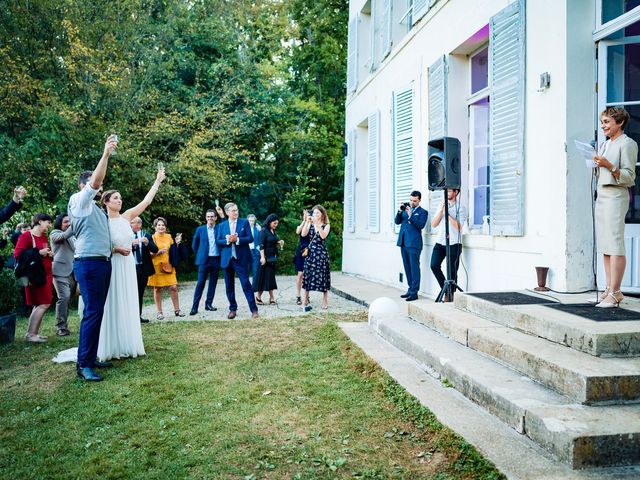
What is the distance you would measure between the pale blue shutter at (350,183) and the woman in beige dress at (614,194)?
33.4ft

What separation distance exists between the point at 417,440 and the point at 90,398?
8.79 ft

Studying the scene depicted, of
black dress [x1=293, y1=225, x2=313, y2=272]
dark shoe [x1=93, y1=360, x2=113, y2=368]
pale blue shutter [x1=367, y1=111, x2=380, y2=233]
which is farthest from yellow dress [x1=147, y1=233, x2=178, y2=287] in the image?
pale blue shutter [x1=367, y1=111, x2=380, y2=233]

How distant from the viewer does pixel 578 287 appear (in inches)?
222

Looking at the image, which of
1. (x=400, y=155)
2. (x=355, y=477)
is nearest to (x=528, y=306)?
(x=355, y=477)

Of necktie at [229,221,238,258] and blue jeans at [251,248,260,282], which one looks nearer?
necktie at [229,221,238,258]

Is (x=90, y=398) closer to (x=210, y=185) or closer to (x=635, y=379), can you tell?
(x=635, y=379)

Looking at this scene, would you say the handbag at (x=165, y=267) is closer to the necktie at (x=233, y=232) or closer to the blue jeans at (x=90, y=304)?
the necktie at (x=233, y=232)

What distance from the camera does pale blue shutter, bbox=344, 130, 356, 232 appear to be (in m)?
14.7

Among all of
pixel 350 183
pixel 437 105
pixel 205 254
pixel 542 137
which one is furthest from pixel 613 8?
pixel 350 183

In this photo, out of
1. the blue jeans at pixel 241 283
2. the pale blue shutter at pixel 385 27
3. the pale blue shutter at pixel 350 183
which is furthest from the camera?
the pale blue shutter at pixel 350 183

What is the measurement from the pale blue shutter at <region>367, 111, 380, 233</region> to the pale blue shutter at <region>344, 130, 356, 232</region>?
1773 mm

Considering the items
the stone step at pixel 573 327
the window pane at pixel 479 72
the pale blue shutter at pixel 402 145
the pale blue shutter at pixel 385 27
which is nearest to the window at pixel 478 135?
the window pane at pixel 479 72

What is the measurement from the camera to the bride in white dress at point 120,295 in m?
5.73

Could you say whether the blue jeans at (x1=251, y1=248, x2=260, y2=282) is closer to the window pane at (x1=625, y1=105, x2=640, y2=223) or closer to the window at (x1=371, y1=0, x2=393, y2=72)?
the window at (x1=371, y1=0, x2=393, y2=72)
